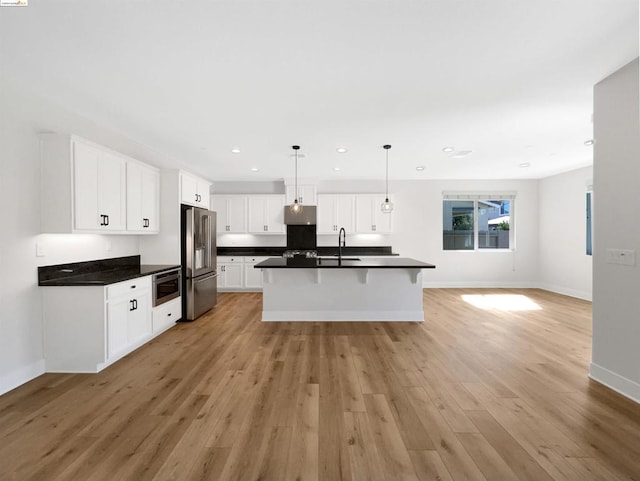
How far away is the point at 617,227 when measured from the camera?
2.50 metres

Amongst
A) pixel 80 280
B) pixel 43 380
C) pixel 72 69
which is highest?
pixel 72 69

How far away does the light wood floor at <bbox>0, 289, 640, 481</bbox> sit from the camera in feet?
5.50

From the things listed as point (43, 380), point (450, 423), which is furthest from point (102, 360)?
point (450, 423)

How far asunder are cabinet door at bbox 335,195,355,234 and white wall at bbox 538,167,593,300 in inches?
179

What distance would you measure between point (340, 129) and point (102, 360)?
11.9ft

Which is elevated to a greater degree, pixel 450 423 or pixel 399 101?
pixel 399 101

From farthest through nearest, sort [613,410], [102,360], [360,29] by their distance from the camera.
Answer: [102,360] → [613,410] → [360,29]

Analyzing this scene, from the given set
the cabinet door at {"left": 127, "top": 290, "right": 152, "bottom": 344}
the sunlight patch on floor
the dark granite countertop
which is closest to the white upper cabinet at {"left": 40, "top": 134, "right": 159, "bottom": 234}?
the dark granite countertop

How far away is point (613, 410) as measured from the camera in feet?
7.25

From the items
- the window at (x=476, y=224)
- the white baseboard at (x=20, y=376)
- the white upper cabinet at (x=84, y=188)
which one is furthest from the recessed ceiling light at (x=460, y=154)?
the white baseboard at (x=20, y=376)

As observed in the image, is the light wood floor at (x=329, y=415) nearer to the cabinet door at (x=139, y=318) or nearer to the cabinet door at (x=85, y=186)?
the cabinet door at (x=139, y=318)

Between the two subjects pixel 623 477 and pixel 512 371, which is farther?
pixel 512 371

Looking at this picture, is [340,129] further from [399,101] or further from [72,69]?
[72,69]

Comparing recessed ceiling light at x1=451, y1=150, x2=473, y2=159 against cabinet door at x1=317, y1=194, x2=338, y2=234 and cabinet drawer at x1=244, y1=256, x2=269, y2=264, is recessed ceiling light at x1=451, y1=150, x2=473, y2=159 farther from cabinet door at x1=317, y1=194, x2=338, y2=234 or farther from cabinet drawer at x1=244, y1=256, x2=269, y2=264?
cabinet drawer at x1=244, y1=256, x2=269, y2=264
